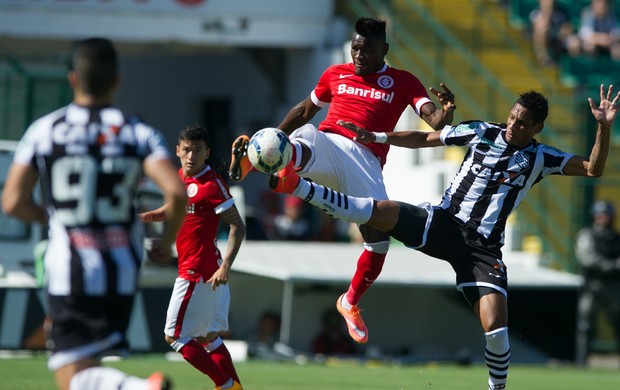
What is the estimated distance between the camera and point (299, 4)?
72.4 ft

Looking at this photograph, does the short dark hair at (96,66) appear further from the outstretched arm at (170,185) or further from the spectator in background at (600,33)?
the spectator in background at (600,33)

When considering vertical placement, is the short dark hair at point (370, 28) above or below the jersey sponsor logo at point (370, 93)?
above

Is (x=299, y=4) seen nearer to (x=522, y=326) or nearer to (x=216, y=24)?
(x=216, y=24)

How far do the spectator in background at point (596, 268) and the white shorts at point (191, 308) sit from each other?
9.39 meters

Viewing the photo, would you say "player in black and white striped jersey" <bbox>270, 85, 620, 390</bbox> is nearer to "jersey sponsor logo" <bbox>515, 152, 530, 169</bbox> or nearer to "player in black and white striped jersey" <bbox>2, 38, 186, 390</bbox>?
"jersey sponsor logo" <bbox>515, 152, 530, 169</bbox>

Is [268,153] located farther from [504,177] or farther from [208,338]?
[504,177]

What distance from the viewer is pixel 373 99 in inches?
397

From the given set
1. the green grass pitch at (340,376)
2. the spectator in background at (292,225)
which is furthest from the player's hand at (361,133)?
the spectator in background at (292,225)

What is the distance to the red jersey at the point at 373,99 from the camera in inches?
396

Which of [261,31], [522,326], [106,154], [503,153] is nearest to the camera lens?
[106,154]

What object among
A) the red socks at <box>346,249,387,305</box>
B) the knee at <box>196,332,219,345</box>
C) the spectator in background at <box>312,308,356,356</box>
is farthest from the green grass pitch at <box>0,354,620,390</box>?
the knee at <box>196,332,219,345</box>

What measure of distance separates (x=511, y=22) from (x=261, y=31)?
4423 mm

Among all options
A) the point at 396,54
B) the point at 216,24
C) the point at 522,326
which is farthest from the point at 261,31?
the point at 522,326

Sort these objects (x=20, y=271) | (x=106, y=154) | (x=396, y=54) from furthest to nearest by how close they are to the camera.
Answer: (x=396, y=54) < (x=20, y=271) < (x=106, y=154)
